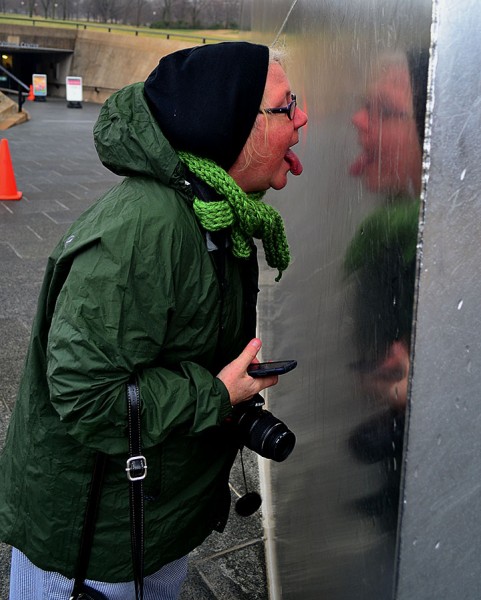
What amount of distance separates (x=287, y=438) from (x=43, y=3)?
46290 millimetres

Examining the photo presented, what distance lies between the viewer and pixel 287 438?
5.74 ft

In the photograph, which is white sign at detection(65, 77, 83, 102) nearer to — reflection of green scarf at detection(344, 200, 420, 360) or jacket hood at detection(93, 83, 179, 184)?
jacket hood at detection(93, 83, 179, 184)

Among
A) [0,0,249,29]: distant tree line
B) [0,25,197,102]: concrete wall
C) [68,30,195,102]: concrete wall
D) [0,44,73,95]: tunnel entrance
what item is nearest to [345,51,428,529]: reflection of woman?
[68,30,195,102]: concrete wall

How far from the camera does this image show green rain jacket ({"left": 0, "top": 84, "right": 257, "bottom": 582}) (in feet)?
4.89

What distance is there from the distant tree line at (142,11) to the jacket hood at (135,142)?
3776 centimetres

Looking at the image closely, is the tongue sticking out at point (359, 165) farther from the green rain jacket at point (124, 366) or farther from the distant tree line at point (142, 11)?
the distant tree line at point (142, 11)

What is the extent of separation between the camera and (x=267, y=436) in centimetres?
174

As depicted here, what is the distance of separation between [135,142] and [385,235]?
60 centimetres

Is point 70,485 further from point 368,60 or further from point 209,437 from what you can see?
point 368,60

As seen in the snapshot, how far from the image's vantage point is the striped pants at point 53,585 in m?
1.83

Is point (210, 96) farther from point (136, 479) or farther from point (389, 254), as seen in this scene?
point (136, 479)

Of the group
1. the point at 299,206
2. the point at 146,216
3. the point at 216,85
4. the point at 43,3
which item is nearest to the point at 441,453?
the point at 146,216

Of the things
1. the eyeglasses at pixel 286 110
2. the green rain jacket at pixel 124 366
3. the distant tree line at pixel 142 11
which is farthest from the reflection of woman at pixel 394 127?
the distant tree line at pixel 142 11

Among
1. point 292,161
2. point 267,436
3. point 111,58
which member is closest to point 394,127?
point 292,161
